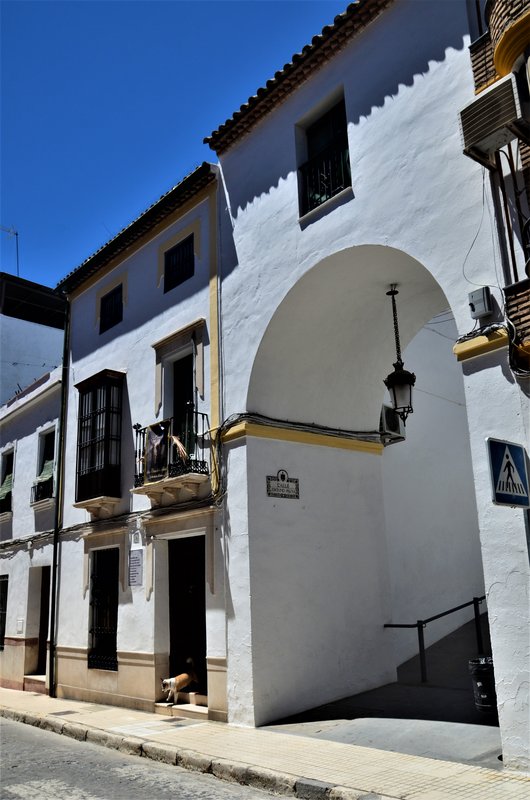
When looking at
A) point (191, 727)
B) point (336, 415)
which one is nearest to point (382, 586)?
point (336, 415)

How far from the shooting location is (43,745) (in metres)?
9.01

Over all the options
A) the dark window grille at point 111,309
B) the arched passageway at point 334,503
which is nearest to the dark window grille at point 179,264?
the dark window grille at point 111,309

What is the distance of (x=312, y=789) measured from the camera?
593cm

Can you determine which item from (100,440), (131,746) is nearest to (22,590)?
(100,440)

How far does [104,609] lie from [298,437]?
5.15m

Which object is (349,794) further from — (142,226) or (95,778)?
(142,226)

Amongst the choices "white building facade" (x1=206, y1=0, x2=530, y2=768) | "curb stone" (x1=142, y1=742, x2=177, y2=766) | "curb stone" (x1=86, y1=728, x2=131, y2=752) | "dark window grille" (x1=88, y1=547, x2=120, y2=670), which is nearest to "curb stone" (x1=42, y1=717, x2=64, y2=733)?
"curb stone" (x1=86, y1=728, x2=131, y2=752)

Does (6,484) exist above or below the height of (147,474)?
above

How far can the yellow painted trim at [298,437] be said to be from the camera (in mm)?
9766

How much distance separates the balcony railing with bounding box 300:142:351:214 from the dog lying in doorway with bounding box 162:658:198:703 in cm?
696

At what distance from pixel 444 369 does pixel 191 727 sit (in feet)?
26.1

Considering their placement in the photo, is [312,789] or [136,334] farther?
[136,334]

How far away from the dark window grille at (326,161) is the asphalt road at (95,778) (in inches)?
268

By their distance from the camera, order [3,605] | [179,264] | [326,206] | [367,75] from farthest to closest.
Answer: [3,605] → [179,264] → [326,206] → [367,75]
